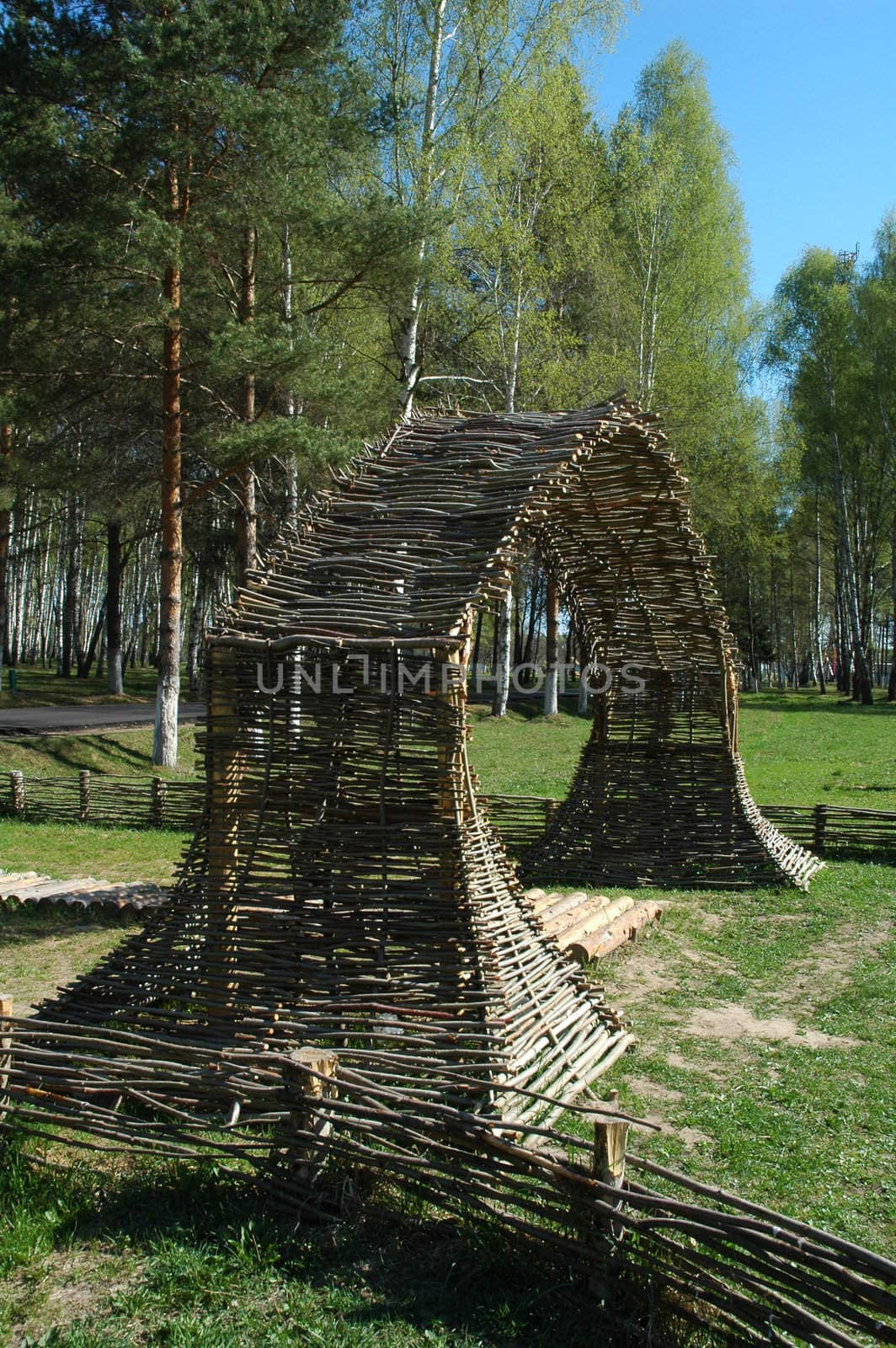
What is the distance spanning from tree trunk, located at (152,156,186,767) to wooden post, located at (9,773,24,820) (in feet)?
8.76

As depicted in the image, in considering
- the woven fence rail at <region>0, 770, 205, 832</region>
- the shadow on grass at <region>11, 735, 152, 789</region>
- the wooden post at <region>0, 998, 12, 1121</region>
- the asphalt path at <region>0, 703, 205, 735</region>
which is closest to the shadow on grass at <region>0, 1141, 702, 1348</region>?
the wooden post at <region>0, 998, 12, 1121</region>

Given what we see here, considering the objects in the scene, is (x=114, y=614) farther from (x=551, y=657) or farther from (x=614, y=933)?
(x=614, y=933)

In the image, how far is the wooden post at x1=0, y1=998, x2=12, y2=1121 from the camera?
418 cm

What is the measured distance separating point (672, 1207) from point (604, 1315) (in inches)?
15.5

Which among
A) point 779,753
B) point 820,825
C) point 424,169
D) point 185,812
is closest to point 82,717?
point 185,812

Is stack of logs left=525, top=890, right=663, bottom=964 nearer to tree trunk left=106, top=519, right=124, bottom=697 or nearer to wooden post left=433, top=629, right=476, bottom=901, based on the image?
wooden post left=433, top=629, right=476, bottom=901

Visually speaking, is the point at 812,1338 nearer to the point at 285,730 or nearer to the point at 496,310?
the point at 285,730

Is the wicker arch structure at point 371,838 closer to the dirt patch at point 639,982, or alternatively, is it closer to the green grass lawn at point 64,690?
the dirt patch at point 639,982

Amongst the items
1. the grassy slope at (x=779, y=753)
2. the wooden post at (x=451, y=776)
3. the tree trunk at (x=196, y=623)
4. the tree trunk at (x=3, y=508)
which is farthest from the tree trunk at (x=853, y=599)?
the wooden post at (x=451, y=776)

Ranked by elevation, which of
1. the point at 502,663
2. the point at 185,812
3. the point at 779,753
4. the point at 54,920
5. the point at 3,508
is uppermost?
the point at 3,508

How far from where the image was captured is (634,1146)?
165 inches

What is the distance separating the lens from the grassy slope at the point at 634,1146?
123 inches

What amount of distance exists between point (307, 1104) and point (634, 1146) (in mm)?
1361

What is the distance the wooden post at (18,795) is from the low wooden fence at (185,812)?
1 cm
